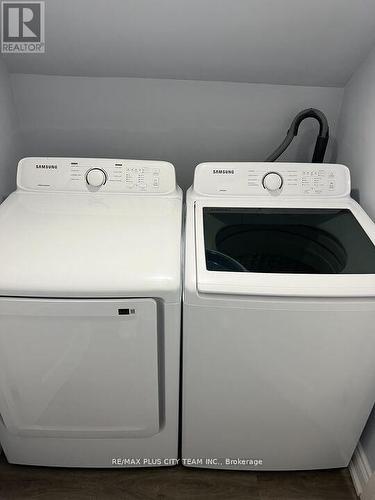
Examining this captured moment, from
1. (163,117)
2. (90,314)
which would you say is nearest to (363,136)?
(163,117)

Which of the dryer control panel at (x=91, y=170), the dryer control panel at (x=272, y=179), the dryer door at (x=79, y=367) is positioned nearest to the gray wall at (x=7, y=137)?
the dryer control panel at (x=91, y=170)

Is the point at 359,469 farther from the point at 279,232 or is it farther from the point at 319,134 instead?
the point at 319,134

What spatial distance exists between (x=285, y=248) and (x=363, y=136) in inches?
24.3

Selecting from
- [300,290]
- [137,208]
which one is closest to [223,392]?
[300,290]

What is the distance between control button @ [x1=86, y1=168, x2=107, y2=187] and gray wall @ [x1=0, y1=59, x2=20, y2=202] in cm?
42

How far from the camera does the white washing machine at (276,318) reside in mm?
1161

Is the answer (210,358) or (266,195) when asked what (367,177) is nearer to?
(266,195)

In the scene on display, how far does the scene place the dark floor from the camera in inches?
63.0

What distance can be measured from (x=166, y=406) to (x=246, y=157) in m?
1.25

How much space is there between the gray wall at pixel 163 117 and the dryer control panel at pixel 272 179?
370mm

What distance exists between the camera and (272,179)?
1.57m

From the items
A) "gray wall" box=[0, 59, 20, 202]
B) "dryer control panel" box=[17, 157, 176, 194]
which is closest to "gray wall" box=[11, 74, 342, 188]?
"gray wall" box=[0, 59, 20, 202]

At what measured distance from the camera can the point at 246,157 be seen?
1.96 metres

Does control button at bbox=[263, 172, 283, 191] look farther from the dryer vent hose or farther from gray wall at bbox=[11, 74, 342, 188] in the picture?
gray wall at bbox=[11, 74, 342, 188]
